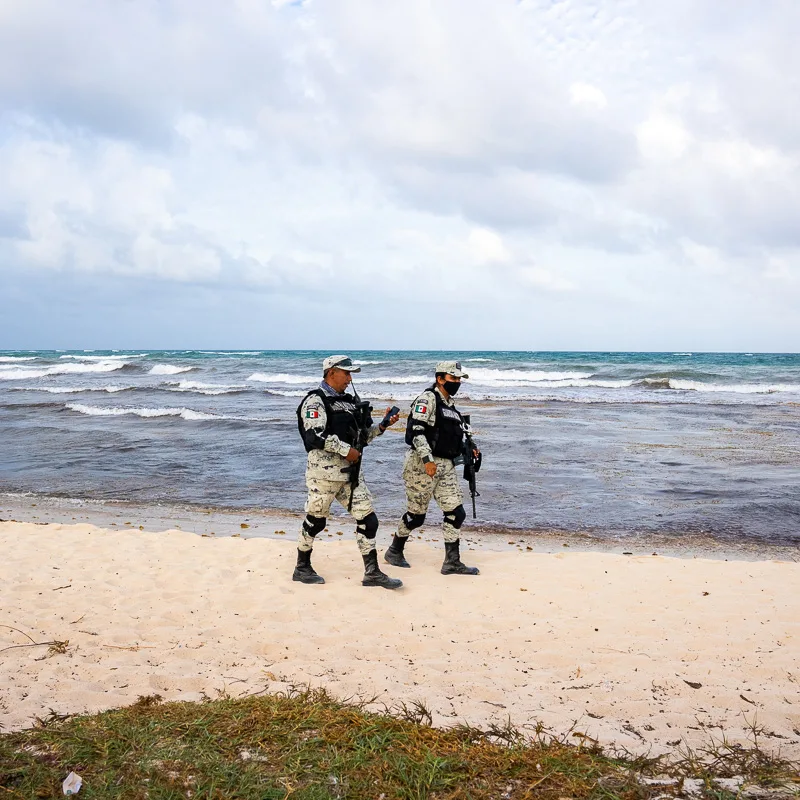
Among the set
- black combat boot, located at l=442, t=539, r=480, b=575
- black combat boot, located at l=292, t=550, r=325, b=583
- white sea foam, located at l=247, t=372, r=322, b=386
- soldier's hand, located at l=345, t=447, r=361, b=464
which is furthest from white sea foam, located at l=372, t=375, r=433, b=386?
soldier's hand, located at l=345, t=447, r=361, b=464

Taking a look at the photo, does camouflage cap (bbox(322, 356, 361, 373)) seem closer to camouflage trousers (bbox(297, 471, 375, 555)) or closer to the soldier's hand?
the soldier's hand

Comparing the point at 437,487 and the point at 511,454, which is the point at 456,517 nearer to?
the point at 437,487

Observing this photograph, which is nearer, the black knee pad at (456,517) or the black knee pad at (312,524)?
the black knee pad at (312,524)

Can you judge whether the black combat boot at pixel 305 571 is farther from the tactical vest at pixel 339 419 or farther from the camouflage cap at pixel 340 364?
the camouflage cap at pixel 340 364

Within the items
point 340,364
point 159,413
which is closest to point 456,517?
point 340,364

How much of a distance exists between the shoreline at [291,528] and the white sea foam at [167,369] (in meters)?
40.0

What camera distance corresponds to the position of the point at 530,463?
46.1 feet

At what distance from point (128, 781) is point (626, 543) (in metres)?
6.96

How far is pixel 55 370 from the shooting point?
50.3 metres

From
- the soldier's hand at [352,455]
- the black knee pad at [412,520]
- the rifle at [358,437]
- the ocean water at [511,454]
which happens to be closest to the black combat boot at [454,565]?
the black knee pad at [412,520]

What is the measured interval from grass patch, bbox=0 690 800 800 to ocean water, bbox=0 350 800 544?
5949mm

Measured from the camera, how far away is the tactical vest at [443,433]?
6.63m

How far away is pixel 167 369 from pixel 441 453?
1910 inches

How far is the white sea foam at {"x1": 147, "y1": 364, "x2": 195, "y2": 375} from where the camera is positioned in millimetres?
49184
